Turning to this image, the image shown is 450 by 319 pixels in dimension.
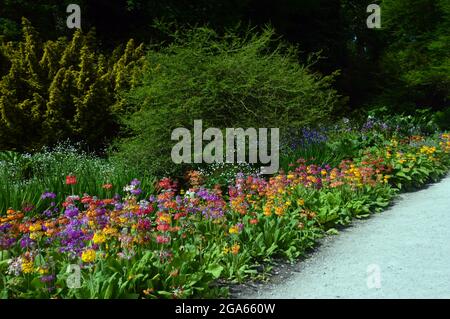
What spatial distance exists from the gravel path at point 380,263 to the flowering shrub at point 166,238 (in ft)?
0.84

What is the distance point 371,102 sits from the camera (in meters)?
19.7

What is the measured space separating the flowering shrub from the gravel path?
0.26 m

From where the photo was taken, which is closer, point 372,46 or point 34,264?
point 34,264

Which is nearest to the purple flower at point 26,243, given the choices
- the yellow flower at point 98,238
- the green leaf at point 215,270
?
the yellow flower at point 98,238

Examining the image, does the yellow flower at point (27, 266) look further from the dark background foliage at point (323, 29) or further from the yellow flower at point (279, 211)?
the dark background foliage at point (323, 29)

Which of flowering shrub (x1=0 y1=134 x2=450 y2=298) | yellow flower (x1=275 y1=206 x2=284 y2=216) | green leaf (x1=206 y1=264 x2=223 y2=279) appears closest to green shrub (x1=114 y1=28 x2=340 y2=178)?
flowering shrub (x1=0 y1=134 x2=450 y2=298)

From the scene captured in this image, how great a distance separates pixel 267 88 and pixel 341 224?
3.27m

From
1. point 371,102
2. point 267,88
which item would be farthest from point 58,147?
point 371,102

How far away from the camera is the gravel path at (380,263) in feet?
13.2

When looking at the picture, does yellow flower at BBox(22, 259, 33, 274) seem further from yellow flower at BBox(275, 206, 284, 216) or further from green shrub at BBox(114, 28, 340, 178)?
green shrub at BBox(114, 28, 340, 178)

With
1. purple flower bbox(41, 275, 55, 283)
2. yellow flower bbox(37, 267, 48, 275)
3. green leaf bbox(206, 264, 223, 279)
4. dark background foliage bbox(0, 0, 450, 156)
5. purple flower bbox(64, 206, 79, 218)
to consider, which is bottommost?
green leaf bbox(206, 264, 223, 279)

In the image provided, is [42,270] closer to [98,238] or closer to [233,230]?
[98,238]

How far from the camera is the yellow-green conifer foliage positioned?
1006cm

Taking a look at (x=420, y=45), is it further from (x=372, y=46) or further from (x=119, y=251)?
(x=119, y=251)
